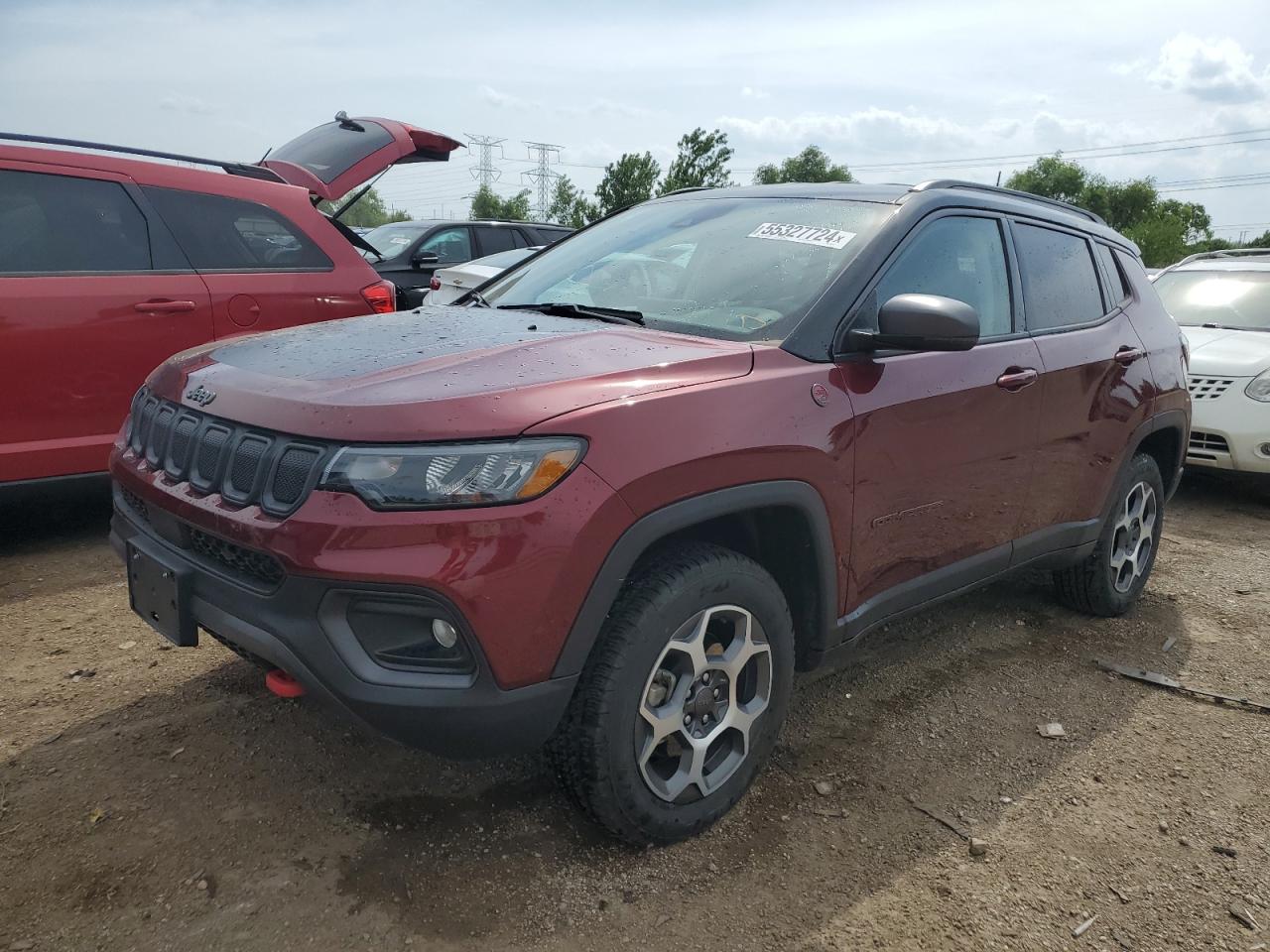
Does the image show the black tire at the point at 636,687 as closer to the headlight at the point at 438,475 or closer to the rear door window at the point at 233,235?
the headlight at the point at 438,475

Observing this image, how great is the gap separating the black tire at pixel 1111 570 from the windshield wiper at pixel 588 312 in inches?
89.6

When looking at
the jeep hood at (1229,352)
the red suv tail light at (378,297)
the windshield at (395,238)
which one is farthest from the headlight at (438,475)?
the windshield at (395,238)

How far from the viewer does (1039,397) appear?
330 cm

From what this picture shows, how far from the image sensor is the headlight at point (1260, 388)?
625 centimetres

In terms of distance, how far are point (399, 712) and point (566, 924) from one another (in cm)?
65

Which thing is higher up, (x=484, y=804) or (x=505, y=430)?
(x=505, y=430)

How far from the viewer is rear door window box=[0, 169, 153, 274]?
4.04 m

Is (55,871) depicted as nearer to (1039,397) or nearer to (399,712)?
(399,712)

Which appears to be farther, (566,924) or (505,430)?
(566,924)

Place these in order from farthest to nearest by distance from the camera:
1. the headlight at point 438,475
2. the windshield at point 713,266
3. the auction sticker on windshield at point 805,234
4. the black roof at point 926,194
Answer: the black roof at point 926,194
the auction sticker on windshield at point 805,234
the windshield at point 713,266
the headlight at point 438,475

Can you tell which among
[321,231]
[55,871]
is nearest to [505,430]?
[55,871]

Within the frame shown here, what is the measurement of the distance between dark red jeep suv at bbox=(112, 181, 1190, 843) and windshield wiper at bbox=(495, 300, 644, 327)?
2 cm

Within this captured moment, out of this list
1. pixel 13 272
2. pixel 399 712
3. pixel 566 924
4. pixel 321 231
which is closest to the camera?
pixel 399 712

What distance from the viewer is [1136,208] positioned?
225 feet
